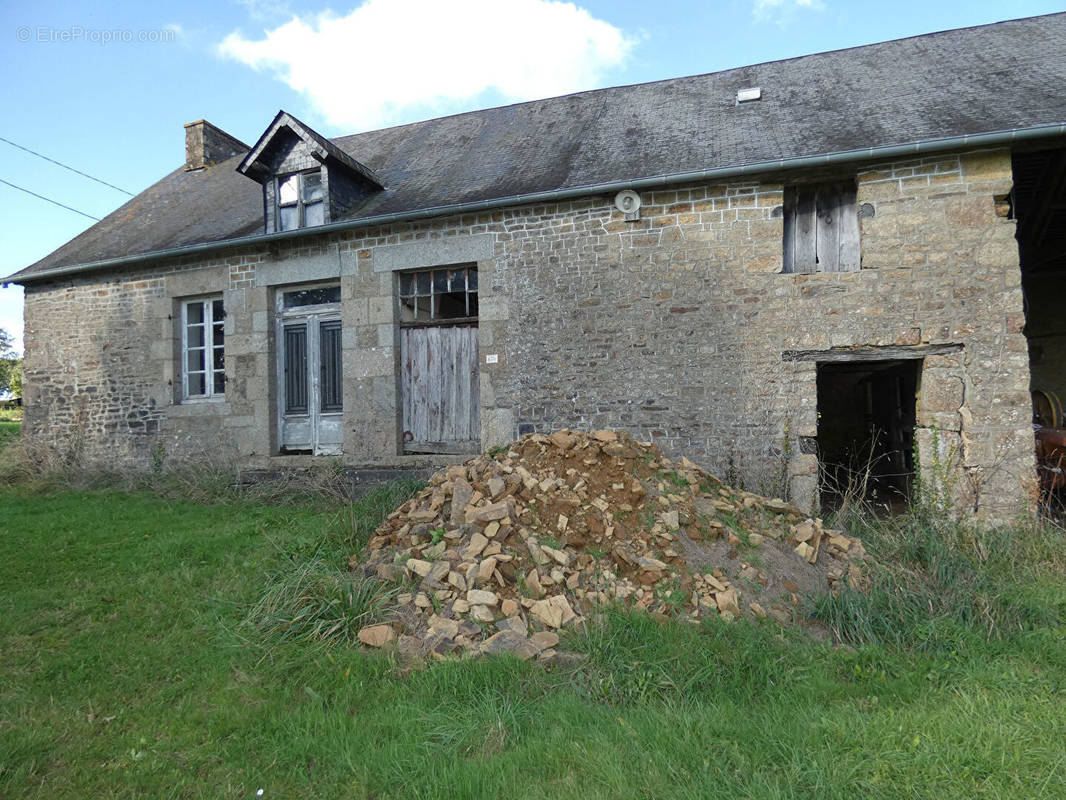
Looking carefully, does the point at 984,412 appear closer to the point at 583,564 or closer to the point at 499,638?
the point at 583,564

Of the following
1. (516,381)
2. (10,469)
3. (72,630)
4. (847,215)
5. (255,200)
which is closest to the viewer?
(72,630)

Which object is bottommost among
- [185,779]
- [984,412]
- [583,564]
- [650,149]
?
[185,779]

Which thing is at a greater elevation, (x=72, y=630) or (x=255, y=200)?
(x=255, y=200)

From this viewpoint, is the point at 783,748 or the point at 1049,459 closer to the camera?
the point at 783,748

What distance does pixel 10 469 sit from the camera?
9.48 meters

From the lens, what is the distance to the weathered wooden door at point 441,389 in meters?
8.01

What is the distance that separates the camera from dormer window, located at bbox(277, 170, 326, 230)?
8711 mm

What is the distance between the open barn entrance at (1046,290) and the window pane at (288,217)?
8.52 m

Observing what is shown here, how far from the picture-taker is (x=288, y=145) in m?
8.82

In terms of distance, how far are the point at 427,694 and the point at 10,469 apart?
9.58 metres

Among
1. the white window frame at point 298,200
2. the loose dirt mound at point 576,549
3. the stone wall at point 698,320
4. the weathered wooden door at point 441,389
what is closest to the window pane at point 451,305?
the weathered wooden door at point 441,389

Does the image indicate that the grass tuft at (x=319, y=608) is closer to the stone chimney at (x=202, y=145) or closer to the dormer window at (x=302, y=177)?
the dormer window at (x=302, y=177)

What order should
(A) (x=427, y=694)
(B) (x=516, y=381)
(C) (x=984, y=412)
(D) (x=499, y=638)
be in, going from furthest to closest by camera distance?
1. (B) (x=516, y=381)
2. (C) (x=984, y=412)
3. (D) (x=499, y=638)
4. (A) (x=427, y=694)

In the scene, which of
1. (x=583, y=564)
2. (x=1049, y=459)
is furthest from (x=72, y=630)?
(x=1049, y=459)
